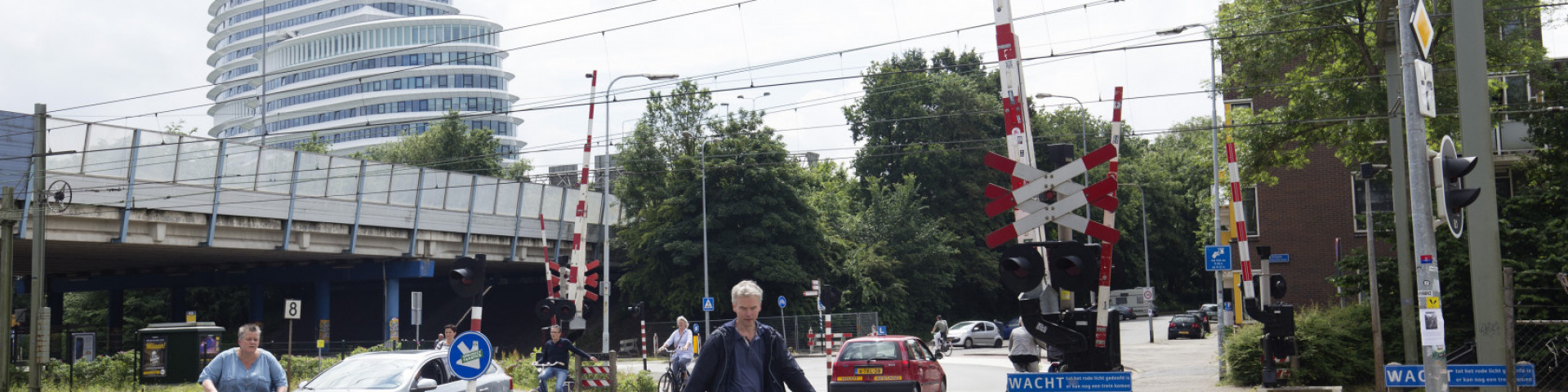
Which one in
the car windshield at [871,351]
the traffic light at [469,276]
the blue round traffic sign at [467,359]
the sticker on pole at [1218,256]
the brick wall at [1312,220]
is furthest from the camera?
the brick wall at [1312,220]

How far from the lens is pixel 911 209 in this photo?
53.0 meters

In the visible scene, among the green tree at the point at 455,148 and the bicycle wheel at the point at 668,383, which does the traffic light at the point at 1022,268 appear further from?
the green tree at the point at 455,148

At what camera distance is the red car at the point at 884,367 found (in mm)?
18359

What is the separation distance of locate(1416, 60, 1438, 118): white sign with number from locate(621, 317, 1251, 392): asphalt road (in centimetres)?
830

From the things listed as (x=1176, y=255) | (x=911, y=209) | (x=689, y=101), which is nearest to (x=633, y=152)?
(x=689, y=101)

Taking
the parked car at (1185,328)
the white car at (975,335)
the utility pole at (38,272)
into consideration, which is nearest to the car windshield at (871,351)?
the utility pole at (38,272)

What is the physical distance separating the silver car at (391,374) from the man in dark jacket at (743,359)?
704cm

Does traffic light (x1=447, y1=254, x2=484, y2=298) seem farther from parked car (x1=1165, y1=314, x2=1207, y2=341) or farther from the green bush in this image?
parked car (x1=1165, y1=314, x2=1207, y2=341)

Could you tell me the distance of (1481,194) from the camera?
12.2 m

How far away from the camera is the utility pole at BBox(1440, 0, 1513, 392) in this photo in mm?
12023

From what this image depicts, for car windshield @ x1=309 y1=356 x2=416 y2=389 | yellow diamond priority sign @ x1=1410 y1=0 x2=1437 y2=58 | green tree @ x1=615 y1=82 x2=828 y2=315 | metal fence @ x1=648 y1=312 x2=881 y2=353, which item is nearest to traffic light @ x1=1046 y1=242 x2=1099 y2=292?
yellow diamond priority sign @ x1=1410 y1=0 x2=1437 y2=58

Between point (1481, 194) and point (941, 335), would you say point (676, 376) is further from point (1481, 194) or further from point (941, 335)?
point (941, 335)

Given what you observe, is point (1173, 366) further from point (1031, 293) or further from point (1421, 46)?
point (1031, 293)

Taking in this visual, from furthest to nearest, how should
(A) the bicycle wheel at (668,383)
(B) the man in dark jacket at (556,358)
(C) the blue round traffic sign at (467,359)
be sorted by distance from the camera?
(A) the bicycle wheel at (668,383) → (B) the man in dark jacket at (556,358) → (C) the blue round traffic sign at (467,359)
